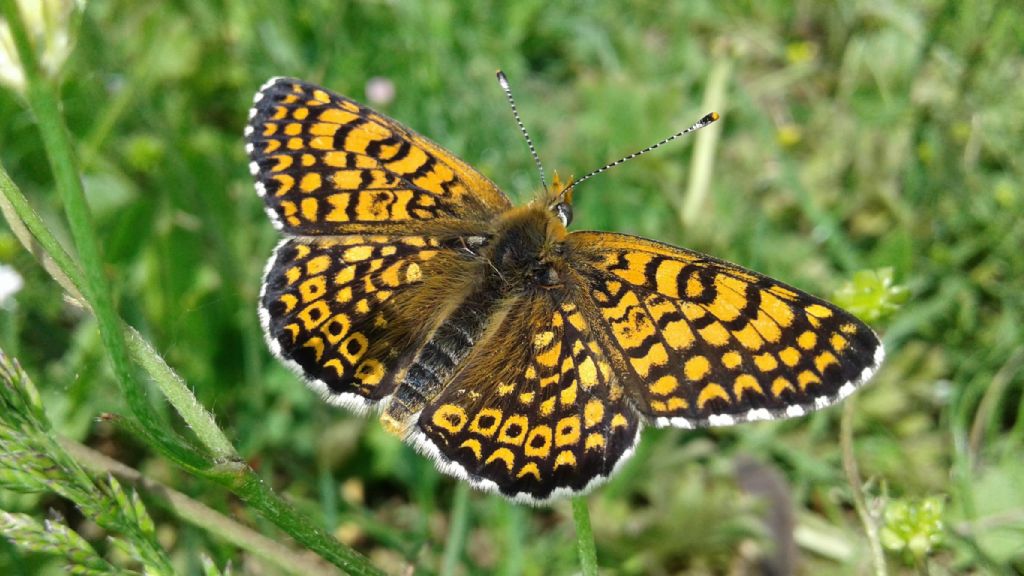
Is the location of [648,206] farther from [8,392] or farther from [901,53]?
[8,392]

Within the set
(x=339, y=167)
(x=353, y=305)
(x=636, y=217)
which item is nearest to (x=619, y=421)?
(x=353, y=305)

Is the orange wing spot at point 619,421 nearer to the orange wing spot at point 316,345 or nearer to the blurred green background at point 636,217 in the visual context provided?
the blurred green background at point 636,217

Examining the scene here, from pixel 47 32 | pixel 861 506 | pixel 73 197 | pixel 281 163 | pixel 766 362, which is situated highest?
pixel 47 32

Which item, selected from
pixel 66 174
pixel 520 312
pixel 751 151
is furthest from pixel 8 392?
pixel 751 151

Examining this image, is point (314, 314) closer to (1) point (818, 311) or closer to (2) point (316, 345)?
(2) point (316, 345)

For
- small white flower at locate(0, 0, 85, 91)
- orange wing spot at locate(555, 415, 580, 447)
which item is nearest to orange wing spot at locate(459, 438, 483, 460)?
orange wing spot at locate(555, 415, 580, 447)
